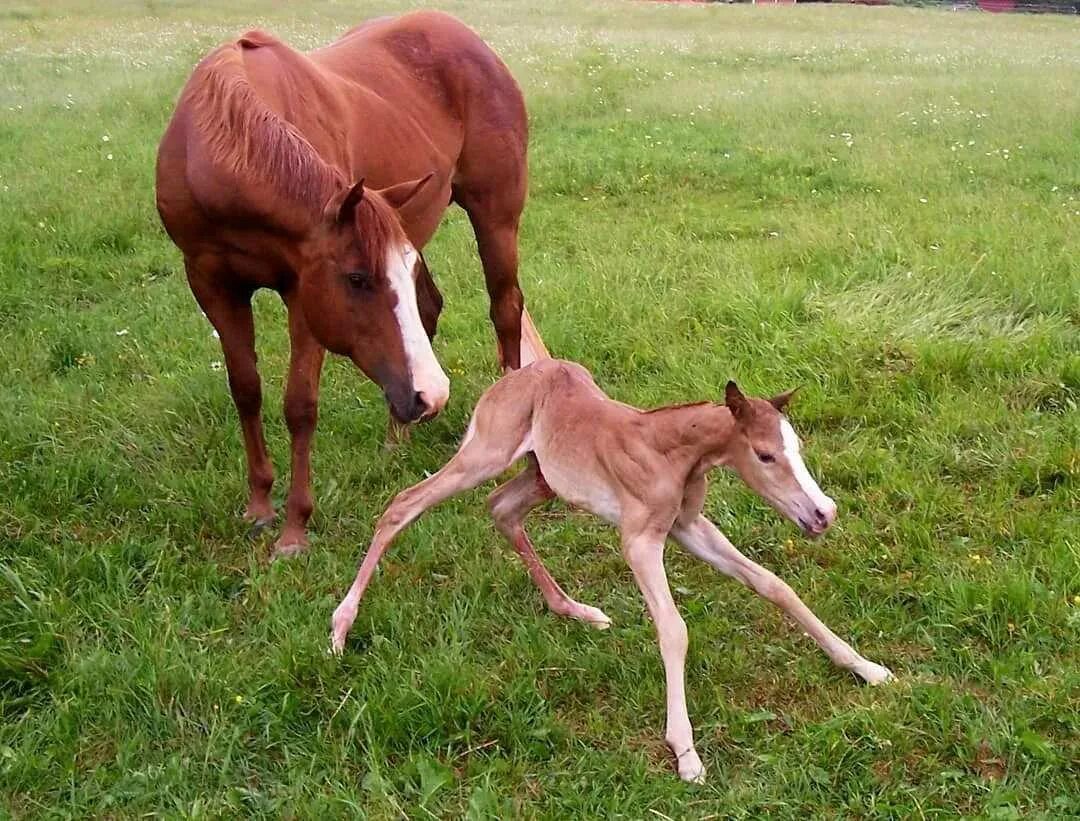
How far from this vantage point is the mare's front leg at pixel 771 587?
305 centimetres

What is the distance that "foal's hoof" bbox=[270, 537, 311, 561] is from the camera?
389 cm

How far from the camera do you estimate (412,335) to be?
3.49m

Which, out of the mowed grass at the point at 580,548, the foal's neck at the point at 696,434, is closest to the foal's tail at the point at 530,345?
the mowed grass at the point at 580,548

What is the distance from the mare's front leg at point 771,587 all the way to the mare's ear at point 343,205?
145 cm

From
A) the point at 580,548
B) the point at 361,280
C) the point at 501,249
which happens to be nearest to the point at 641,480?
the point at 580,548

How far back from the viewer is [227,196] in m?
3.73

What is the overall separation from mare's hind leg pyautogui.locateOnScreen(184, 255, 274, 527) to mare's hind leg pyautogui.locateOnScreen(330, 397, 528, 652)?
90 cm

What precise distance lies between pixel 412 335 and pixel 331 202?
0.51 meters

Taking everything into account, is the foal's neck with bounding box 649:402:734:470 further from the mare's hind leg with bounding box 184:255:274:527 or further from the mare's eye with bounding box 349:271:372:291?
the mare's hind leg with bounding box 184:255:274:527

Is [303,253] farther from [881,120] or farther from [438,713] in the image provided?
[881,120]

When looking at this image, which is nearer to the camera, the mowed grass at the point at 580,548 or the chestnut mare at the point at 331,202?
the mowed grass at the point at 580,548

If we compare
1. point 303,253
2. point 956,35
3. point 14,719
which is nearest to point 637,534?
point 303,253

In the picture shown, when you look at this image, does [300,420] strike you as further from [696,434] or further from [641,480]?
[696,434]

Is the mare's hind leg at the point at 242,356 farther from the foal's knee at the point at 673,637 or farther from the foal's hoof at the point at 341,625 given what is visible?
the foal's knee at the point at 673,637
